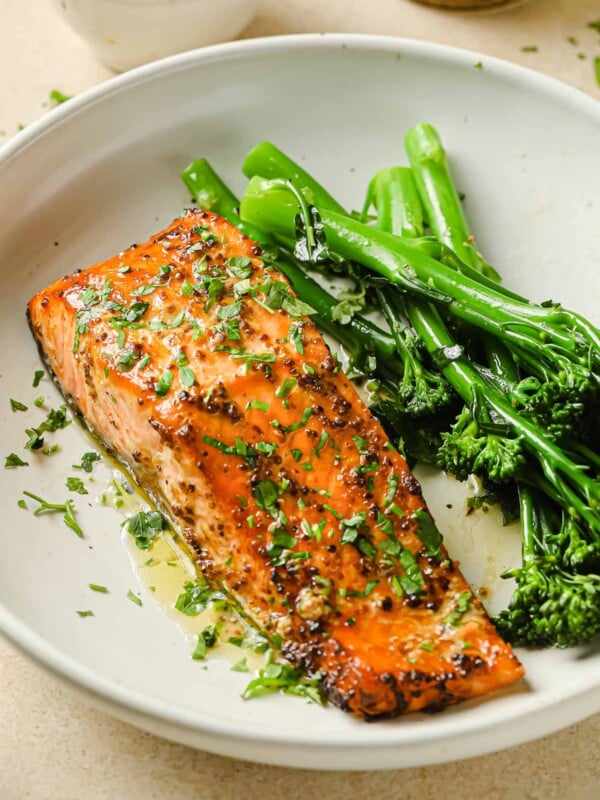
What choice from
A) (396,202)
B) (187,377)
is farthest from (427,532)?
(396,202)

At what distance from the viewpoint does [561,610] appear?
3.14 m

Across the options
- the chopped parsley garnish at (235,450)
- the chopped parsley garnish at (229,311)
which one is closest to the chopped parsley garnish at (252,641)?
the chopped parsley garnish at (235,450)

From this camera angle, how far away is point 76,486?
3904 millimetres

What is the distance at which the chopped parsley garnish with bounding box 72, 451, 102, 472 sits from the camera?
13.0 ft

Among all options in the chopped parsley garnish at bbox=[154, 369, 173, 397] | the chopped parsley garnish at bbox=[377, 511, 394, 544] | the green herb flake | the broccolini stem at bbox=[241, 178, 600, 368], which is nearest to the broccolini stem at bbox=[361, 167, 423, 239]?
the broccolini stem at bbox=[241, 178, 600, 368]

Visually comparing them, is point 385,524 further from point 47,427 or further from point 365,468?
point 47,427

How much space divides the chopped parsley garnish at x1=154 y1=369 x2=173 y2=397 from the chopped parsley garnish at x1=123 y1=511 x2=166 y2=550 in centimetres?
57

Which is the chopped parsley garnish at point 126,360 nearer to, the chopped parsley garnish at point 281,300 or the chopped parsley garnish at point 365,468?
the chopped parsley garnish at point 281,300

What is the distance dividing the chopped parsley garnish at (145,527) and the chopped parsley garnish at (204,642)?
0.47 meters

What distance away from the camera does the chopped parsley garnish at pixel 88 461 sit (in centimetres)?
397

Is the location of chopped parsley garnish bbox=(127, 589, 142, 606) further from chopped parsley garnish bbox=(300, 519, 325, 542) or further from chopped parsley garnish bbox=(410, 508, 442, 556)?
chopped parsley garnish bbox=(410, 508, 442, 556)

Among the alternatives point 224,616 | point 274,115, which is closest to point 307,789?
point 224,616

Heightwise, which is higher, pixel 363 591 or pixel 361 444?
pixel 361 444

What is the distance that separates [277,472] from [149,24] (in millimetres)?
2779
